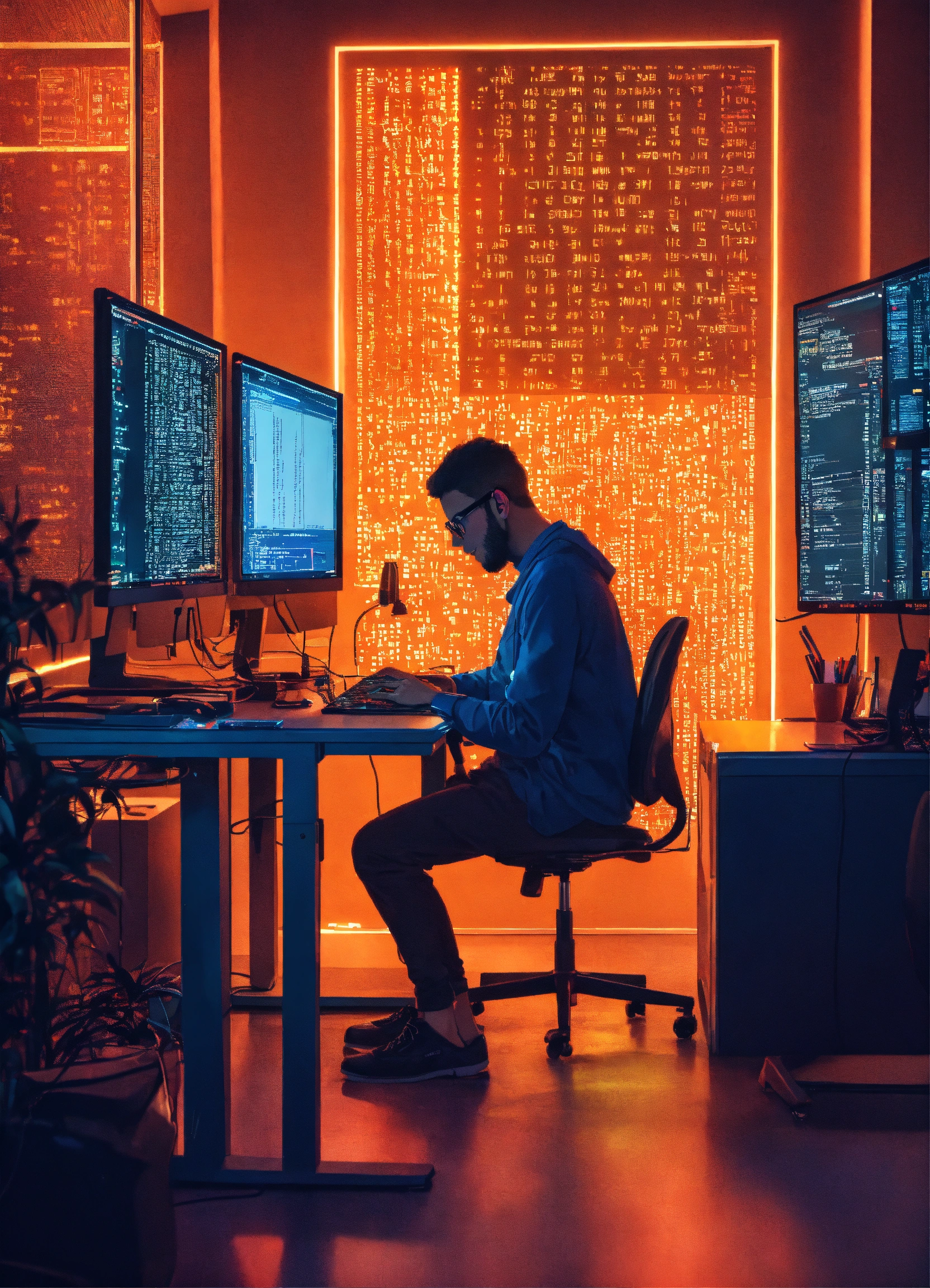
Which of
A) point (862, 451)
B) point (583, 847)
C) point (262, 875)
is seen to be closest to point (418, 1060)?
point (583, 847)

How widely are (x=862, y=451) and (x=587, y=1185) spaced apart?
1.69 meters

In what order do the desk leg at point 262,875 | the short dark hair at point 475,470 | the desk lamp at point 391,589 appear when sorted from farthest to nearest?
the desk lamp at point 391,589 → the desk leg at point 262,875 → the short dark hair at point 475,470

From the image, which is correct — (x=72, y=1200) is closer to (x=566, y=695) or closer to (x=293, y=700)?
(x=293, y=700)

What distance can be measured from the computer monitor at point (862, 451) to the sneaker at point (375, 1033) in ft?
4.61

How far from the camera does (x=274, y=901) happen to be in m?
2.86

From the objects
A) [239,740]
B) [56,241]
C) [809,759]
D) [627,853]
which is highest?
[56,241]

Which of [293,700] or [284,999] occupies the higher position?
[293,700]

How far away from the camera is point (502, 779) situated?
92.8 inches

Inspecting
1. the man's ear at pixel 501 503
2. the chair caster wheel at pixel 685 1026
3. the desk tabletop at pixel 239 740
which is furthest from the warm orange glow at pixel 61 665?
the chair caster wheel at pixel 685 1026

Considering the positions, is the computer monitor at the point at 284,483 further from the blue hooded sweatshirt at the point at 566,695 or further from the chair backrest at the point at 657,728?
the chair backrest at the point at 657,728

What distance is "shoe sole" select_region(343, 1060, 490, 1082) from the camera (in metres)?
2.37

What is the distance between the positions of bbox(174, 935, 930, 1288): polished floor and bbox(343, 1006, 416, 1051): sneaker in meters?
0.07

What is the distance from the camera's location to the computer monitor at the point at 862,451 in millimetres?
2398

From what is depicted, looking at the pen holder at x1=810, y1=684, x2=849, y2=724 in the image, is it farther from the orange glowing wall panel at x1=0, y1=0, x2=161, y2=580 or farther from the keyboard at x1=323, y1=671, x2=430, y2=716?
the orange glowing wall panel at x1=0, y1=0, x2=161, y2=580
